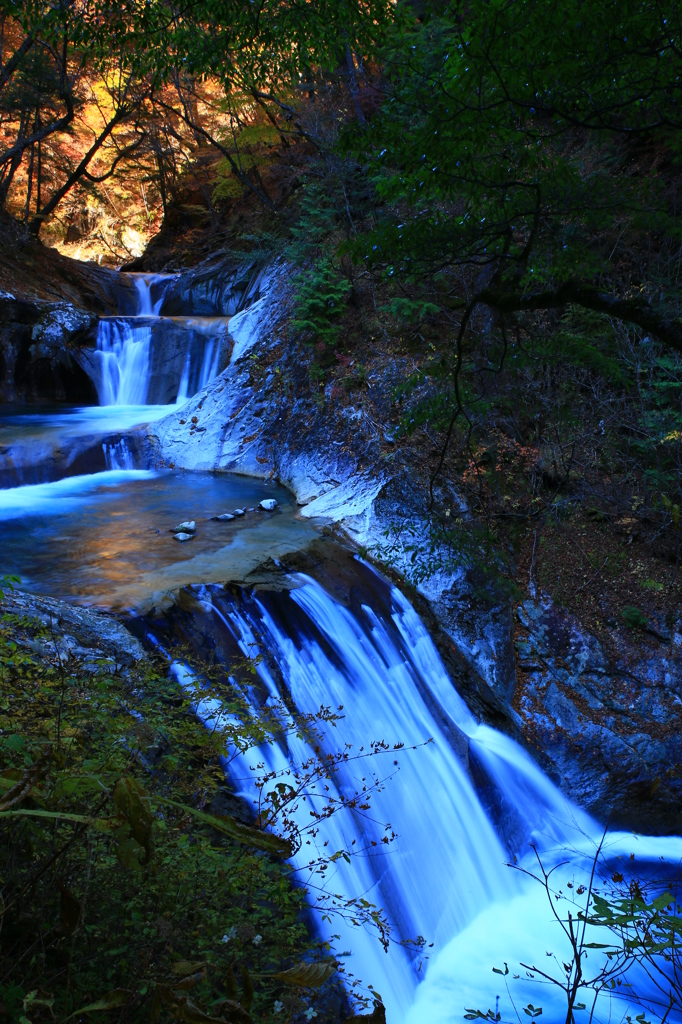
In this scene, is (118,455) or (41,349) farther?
(41,349)

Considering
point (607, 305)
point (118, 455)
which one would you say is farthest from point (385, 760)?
point (118, 455)

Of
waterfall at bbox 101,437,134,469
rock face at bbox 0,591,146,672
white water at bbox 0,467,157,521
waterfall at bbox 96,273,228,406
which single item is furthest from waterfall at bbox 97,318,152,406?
rock face at bbox 0,591,146,672

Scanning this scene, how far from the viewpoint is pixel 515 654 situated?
779 centimetres

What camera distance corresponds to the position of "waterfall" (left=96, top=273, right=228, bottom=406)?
13031 mm

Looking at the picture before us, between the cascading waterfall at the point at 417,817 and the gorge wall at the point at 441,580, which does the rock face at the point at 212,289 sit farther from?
the cascading waterfall at the point at 417,817

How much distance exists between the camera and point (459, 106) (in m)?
3.43

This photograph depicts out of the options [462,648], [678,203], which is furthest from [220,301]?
[462,648]

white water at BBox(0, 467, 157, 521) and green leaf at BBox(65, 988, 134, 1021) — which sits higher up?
white water at BBox(0, 467, 157, 521)

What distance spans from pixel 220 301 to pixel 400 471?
9.09m

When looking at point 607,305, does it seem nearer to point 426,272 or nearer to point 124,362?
point 426,272

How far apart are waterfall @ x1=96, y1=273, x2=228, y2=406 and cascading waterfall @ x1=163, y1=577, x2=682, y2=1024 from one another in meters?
7.86

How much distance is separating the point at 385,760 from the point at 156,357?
10504mm

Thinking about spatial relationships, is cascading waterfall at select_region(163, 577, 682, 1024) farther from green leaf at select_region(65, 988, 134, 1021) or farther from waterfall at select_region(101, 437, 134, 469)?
waterfall at select_region(101, 437, 134, 469)

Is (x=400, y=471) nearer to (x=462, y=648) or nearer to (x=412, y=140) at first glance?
(x=462, y=648)
